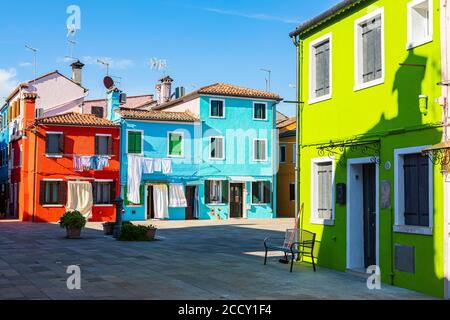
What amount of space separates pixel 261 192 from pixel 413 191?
27901mm

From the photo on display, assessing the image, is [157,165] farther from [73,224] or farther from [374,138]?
[374,138]

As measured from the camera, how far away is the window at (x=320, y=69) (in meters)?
13.6

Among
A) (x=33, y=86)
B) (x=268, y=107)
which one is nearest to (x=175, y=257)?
(x=268, y=107)

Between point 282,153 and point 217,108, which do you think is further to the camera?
point 282,153

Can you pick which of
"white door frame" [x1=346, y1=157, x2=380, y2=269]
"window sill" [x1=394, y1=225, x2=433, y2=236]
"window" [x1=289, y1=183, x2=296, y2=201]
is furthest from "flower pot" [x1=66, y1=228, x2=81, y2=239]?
"window" [x1=289, y1=183, x2=296, y2=201]

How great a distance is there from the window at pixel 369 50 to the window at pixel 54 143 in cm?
2376

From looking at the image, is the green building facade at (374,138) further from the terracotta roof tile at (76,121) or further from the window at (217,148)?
the window at (217,148)

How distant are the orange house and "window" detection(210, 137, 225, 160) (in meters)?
6.25

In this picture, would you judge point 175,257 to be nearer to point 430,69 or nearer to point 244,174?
point 430,69

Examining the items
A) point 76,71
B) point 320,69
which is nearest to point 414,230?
point 320,69

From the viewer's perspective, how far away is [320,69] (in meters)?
14.0

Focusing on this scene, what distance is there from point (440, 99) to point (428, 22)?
68.2 inches

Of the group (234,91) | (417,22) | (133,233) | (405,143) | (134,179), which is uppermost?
(234,91)

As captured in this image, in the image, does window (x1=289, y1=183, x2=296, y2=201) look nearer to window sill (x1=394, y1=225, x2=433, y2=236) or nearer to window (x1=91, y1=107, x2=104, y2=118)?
window (x1=91, y1=107, x2=104, y2=118)
